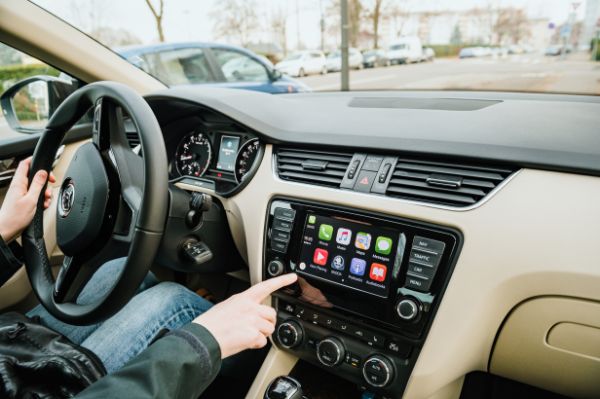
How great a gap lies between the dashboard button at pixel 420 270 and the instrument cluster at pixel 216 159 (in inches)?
24.2

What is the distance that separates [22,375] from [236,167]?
0.88 meters

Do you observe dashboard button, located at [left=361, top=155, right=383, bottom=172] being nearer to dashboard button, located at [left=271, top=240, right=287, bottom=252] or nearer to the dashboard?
the dashboard

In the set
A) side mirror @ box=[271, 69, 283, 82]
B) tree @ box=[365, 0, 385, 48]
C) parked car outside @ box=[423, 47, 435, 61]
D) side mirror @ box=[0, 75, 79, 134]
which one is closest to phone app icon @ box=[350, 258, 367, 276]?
side mirror @ box=[0, 75, 79, 134]

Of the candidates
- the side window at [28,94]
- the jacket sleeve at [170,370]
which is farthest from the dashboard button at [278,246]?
the side window at [28,94]

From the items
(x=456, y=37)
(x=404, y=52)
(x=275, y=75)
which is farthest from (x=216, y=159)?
(x=275, y=75)

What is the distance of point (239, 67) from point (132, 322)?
3945 millimetres

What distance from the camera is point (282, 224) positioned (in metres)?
1.39

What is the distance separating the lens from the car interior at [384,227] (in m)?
1.03

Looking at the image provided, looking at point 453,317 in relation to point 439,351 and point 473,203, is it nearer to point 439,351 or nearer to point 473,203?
point 439,351

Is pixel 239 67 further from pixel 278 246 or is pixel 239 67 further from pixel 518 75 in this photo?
pixel 278 246

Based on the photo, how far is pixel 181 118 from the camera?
1.84 metres

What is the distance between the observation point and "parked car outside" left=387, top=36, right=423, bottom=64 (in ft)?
11.1

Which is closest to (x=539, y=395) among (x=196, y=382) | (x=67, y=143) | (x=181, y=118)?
(x=196, y=382)

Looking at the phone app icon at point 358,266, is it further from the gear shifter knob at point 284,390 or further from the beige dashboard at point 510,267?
the gear shifter knob at point 284,390
